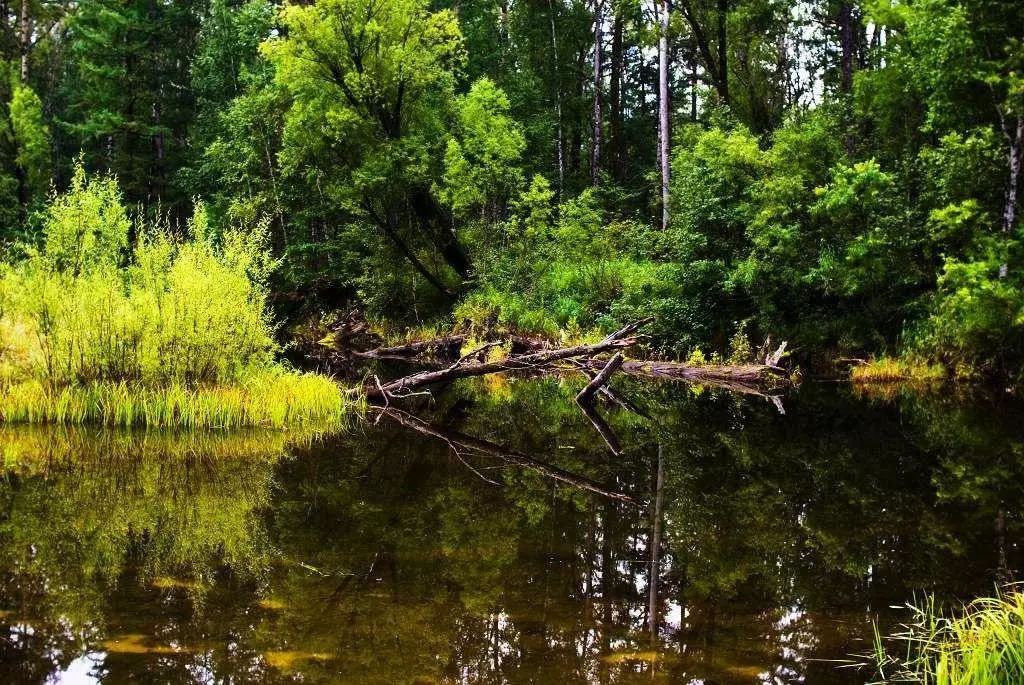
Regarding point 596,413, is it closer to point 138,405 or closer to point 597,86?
point 138,405

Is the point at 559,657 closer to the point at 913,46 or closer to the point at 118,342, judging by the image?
the point at 118,342

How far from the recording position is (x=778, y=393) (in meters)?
15.4

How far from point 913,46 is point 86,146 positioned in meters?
41.5

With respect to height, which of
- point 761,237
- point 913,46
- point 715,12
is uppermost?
point 715,12

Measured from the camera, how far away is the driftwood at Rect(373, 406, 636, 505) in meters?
7.67

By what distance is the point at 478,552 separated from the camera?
564cm

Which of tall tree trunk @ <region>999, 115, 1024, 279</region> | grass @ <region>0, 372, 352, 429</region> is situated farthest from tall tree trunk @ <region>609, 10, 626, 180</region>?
grass @ <region>0, 372, 352, 429</region>

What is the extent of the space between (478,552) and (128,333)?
683 cm

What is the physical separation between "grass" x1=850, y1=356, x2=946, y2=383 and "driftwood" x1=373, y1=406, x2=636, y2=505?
1060 cm

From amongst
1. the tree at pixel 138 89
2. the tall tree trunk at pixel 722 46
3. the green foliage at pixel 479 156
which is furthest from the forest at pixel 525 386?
the tree at pixel 138 89

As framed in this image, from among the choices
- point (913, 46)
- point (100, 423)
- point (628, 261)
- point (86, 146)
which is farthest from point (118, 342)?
point (86, 146)

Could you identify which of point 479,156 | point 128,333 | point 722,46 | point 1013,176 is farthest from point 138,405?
point 722,46

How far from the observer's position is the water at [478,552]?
3943 millimetres

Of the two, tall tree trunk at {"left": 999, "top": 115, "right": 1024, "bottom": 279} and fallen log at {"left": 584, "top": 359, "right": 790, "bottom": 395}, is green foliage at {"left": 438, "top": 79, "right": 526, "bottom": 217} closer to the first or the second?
fallen log at {"left": 584, "top": 359, "right": 790, "bottom": 395}
